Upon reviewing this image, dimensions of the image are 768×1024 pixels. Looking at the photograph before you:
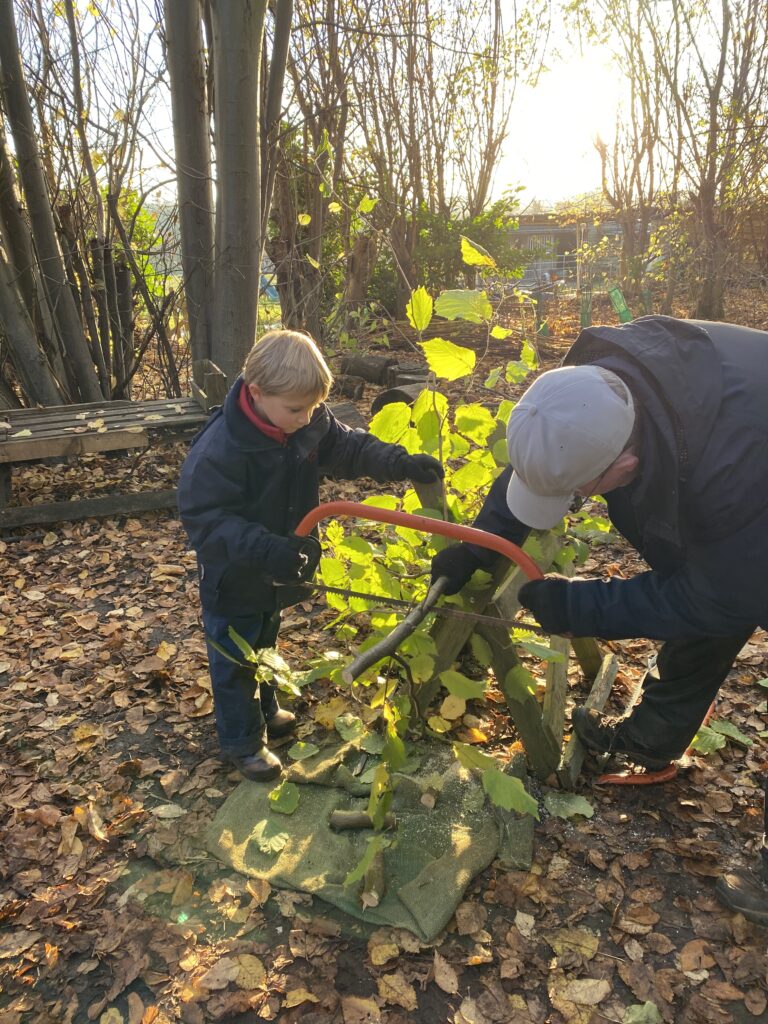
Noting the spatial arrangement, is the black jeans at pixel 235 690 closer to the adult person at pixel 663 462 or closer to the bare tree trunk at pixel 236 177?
the adult person at pixel 663 462

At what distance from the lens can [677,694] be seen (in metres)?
2.40

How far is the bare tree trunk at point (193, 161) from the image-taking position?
179 inches

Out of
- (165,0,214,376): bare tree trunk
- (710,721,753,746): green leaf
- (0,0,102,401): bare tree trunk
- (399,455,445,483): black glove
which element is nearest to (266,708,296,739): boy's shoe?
(399,455,445,483): black glove

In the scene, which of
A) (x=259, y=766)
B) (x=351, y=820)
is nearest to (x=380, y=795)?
(x=351, y=820)

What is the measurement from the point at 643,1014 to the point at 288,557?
1.56m

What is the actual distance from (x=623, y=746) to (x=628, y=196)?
457 inches

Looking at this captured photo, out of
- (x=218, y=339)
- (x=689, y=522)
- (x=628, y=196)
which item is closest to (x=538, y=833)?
(x=689, y=522)

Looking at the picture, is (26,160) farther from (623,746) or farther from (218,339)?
(623,746)

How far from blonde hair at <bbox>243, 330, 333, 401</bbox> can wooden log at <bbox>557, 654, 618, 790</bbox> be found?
1597 mm

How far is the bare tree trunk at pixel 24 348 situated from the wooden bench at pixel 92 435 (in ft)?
1.18

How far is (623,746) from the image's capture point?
2547 millimetres

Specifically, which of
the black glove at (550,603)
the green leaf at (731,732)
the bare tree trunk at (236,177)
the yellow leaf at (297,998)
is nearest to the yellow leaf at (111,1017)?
the yellow leaf at (297,998)

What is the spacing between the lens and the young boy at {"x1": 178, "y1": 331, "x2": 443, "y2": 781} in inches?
84.4

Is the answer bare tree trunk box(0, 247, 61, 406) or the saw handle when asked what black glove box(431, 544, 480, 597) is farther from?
bare tree trunk box(0, 247, 61, 406)
